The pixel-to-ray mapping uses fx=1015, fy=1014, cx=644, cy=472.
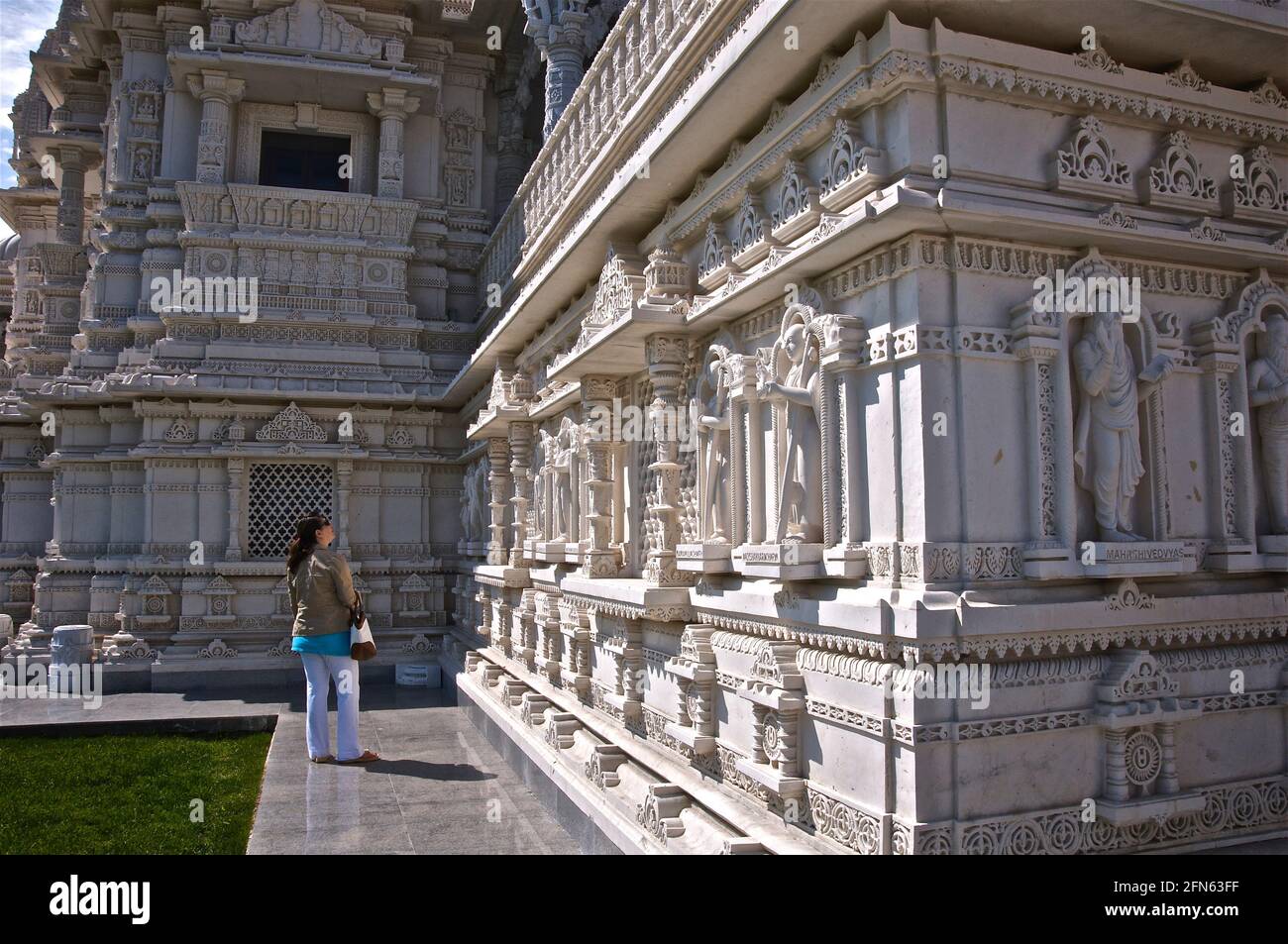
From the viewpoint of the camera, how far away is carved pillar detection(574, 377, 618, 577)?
7.38m

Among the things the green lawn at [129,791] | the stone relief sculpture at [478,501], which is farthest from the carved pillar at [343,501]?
the green lawn at [129,791]

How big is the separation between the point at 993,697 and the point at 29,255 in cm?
1931

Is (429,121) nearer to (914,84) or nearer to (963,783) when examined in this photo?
(914,84)

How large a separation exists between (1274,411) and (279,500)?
1162 cm

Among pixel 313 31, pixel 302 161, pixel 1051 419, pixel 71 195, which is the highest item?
pixel 313 31

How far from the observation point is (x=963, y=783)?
3.85m

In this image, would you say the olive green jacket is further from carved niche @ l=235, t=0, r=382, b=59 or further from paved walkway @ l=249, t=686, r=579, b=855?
carved niche @ l=235, t=0, r=382, b=59

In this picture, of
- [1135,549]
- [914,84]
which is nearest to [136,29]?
[914,84]

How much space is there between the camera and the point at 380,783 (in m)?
7.74

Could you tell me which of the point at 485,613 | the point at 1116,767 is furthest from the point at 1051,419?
the point at 485,613

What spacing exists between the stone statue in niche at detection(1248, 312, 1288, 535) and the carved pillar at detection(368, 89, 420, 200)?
38.3 feet

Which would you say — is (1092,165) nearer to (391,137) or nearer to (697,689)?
(697,689)

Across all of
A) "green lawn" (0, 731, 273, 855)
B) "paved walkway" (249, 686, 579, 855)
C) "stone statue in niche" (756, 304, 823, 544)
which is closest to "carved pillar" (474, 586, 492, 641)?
"paved walkway" (249, 686, 579, 855)

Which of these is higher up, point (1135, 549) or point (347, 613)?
point (1135, 549)
